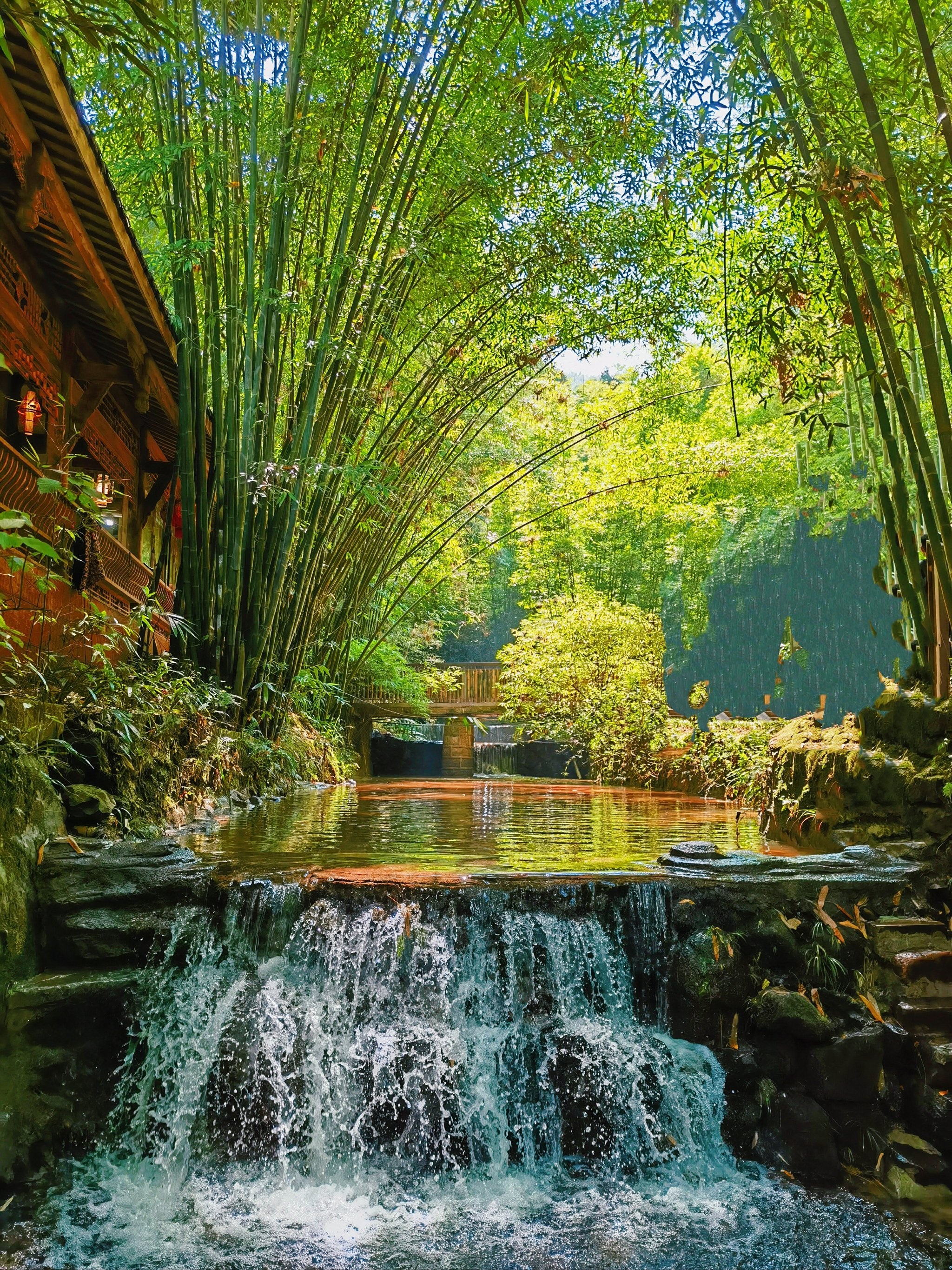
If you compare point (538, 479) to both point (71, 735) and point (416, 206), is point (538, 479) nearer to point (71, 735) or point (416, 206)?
point (416, 206)

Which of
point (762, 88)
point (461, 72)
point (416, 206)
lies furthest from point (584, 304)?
point (762, 88)

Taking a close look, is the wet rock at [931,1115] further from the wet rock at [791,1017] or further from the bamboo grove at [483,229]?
the bamboo grove at [483,229]

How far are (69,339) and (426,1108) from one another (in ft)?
20.2

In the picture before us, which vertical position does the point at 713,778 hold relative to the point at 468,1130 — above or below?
above

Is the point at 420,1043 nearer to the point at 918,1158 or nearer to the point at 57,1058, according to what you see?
the point at 57,1058

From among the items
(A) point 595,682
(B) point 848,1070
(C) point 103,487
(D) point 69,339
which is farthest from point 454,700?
(B) point 848,1070

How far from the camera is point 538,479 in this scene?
58.7ft

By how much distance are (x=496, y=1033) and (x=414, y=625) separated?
540 inches

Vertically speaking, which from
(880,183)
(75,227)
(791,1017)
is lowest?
(791,1017)

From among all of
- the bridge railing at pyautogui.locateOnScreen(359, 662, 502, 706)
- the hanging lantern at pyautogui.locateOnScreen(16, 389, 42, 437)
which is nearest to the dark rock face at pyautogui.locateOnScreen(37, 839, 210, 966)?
the hanging lantern at pyautogui.locateOnScreen(16, 389, 42, 437)

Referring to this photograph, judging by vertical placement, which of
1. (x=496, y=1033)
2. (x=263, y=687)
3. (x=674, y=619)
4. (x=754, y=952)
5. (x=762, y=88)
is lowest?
(x=496, y=1033)

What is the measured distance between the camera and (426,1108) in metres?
3.37

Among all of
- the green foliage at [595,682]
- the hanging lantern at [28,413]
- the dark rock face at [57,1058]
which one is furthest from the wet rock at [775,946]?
the green foliage at [595,682]

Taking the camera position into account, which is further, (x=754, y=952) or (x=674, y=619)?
(x=674, y=619)
